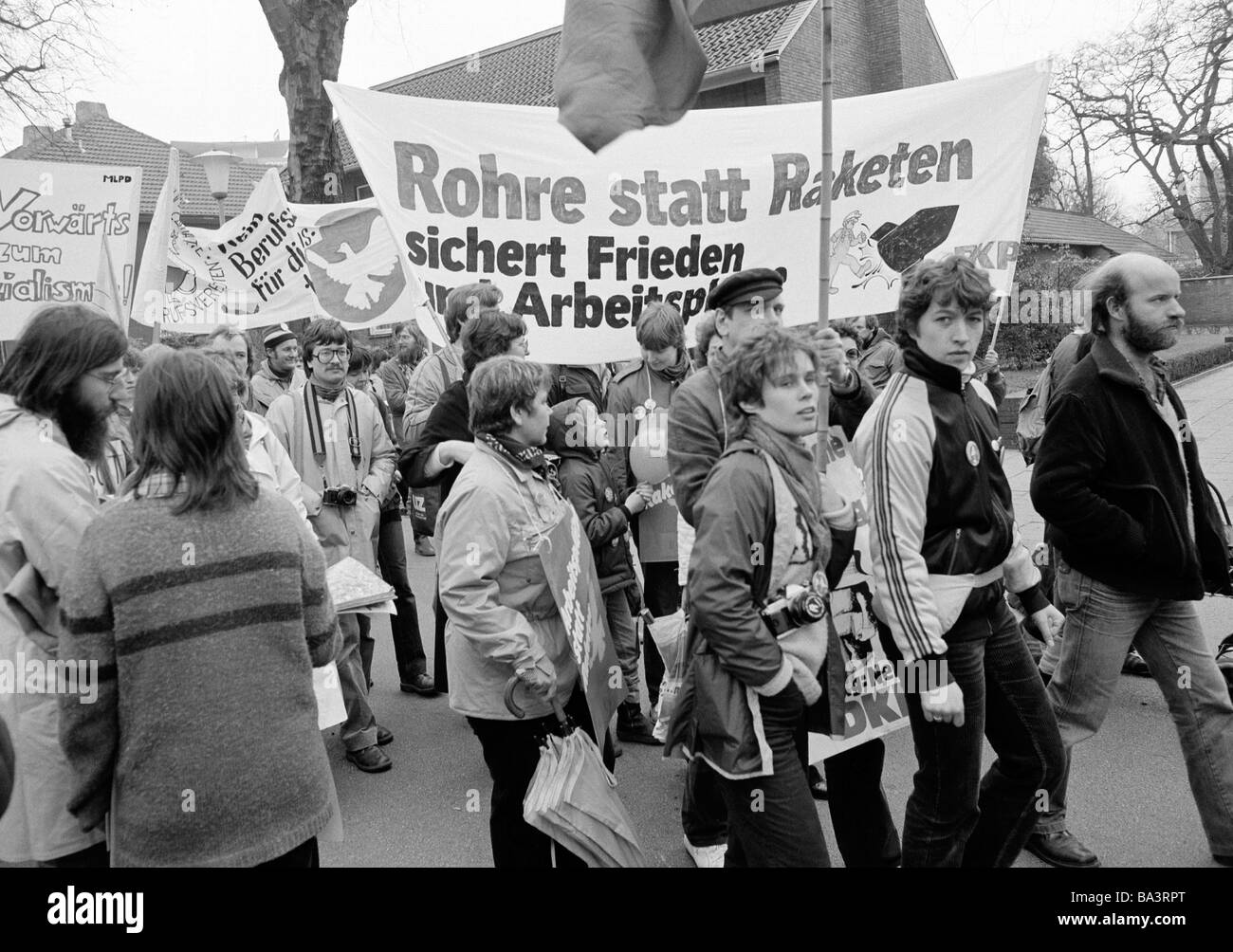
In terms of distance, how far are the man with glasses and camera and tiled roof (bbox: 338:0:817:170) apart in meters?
16.8

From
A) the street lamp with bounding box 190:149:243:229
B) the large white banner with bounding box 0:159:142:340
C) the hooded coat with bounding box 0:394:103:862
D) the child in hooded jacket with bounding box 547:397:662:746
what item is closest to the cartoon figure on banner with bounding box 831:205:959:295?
the child in hooded jacket with bounding box 547:397:662:746

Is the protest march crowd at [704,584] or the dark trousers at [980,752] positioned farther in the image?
the dark trousers at [980,752]

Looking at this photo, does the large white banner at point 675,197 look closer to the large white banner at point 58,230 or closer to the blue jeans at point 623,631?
the blue jeans at point 623,631

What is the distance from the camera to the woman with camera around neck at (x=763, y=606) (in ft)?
8.54

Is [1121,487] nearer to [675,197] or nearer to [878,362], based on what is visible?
[675,197]

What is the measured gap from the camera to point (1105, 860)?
358 cm


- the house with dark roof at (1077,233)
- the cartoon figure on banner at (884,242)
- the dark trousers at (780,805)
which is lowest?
the dark trousers at (780,805)

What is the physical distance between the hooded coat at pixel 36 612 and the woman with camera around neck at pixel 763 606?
4.89 ft

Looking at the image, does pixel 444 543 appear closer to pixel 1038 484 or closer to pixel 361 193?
pixel 1038 484

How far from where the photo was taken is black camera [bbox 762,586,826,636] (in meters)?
2.69

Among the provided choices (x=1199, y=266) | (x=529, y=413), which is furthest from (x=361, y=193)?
(x=1199, y=266)

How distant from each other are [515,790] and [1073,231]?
40.2 metres

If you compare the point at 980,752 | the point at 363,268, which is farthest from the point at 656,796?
the point at 363,268

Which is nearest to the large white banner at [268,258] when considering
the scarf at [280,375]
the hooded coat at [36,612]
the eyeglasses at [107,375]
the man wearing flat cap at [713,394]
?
the scarf at [280,375]
